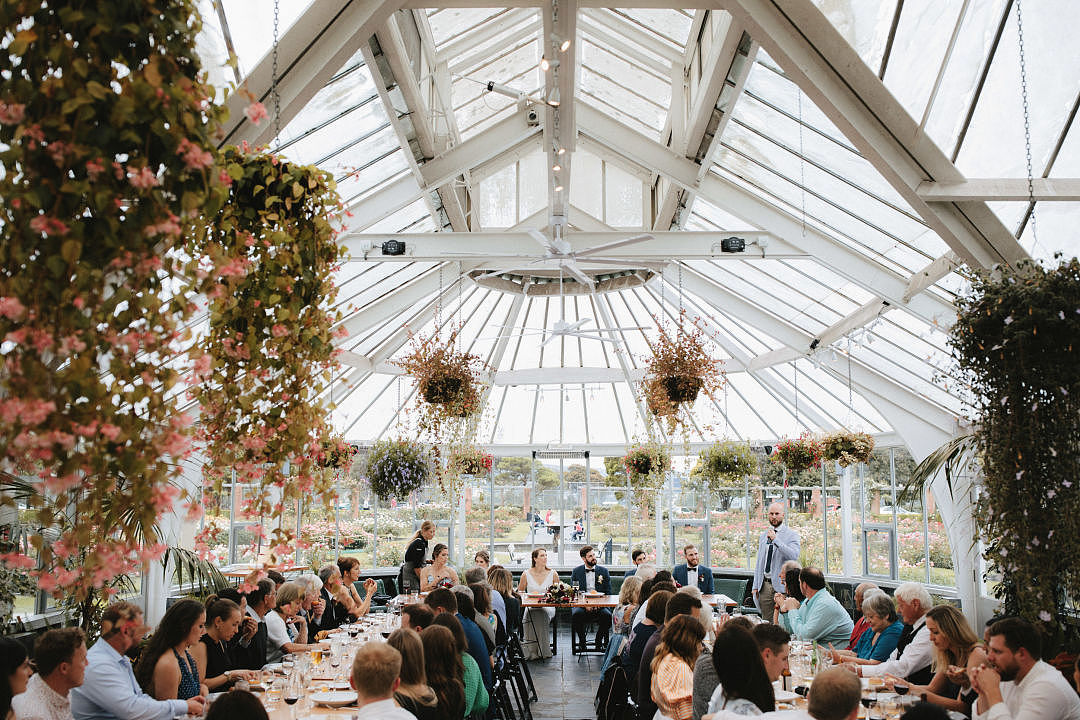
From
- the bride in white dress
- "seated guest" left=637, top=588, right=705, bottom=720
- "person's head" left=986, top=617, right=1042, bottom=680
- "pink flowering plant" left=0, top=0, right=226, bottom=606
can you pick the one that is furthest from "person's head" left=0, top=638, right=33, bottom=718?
the bride in white dress

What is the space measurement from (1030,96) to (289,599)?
6.61 m

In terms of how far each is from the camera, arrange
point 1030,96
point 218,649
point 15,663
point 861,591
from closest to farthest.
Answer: point 15,663
point 1030,96
point 218,649
point 861,591

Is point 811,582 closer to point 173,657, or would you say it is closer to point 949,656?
point 949,656

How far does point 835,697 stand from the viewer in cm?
340

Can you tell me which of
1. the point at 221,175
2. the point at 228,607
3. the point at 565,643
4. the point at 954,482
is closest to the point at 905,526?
the point at 954,482

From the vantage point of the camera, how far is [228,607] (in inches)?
226

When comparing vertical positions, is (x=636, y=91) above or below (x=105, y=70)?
above

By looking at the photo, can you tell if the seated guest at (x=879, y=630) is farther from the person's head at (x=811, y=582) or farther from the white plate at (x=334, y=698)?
the white plate at (x=334, y=698)

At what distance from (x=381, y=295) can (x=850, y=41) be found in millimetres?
7555

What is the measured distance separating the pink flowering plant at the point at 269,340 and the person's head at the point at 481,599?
4711 millimetres

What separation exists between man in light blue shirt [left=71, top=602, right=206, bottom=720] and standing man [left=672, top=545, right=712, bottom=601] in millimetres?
7777

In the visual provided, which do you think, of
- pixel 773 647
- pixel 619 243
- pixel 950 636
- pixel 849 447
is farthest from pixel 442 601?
pixel 849 447

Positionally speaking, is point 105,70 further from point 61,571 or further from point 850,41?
point 850,41

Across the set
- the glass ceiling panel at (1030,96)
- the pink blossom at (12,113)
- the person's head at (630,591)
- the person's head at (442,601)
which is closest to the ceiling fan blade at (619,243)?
the glass ceiling panel at (1030,96)
